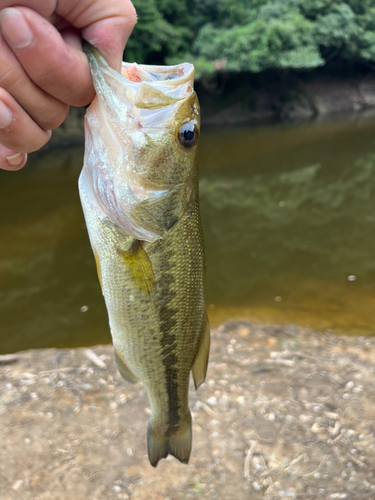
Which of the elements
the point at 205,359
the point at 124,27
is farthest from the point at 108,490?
the point at 124,27

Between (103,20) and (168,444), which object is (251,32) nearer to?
(103,20)

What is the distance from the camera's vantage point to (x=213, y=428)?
2898mm

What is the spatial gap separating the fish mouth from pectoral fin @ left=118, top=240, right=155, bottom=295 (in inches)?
18.8

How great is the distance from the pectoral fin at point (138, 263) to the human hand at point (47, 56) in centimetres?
46

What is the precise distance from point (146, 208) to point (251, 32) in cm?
2088

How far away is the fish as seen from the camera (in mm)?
1271

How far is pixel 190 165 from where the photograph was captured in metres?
1.40

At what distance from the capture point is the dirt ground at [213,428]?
2502 mm

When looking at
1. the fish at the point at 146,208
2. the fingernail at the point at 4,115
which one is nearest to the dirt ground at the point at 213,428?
the fish at the point at 146,208

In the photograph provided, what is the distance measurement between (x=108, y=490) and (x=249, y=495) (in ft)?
2.90

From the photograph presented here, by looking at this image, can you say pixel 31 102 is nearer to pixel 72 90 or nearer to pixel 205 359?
pixel 72 90

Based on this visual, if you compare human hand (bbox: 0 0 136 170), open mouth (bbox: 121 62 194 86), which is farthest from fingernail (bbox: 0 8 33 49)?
open mouth (bbox: 121 62 194 86)

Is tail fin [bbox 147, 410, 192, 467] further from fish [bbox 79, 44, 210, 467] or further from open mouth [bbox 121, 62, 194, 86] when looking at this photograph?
open mouth [bbox 121, 62, 194, 86]

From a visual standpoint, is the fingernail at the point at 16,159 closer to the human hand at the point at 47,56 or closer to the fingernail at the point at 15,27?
the human hand at the point at 47,56
